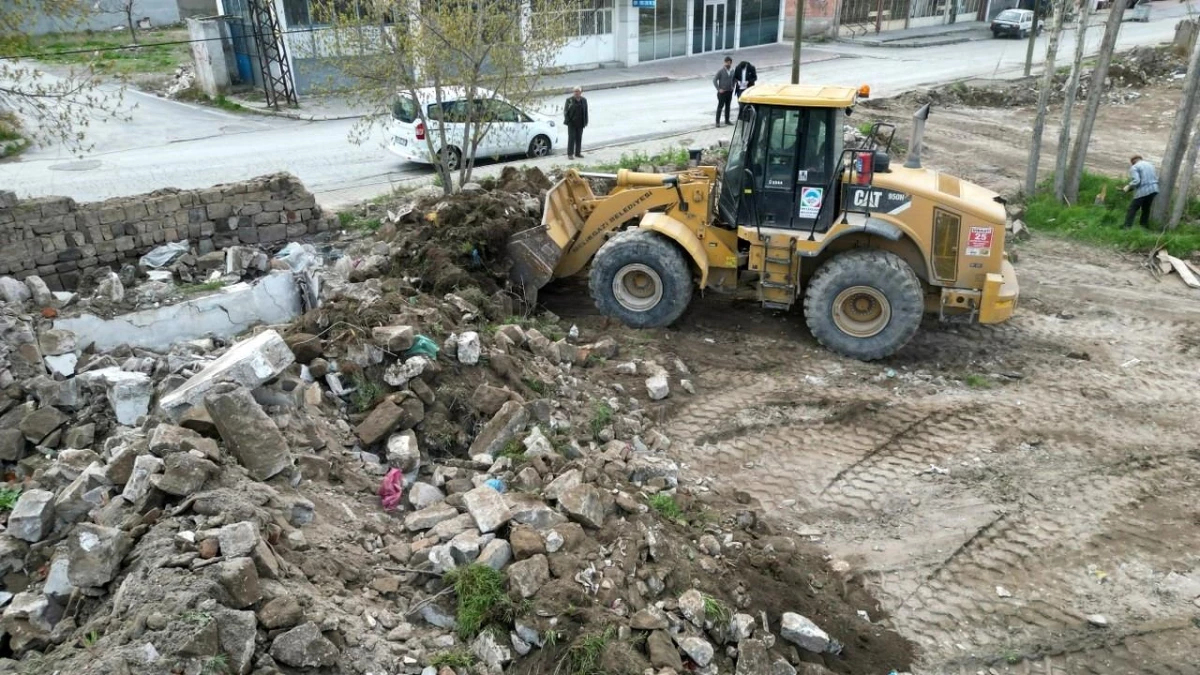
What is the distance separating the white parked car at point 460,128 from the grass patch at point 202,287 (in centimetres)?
394

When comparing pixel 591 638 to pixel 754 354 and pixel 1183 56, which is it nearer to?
pixel 754 354

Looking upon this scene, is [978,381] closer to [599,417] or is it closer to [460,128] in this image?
[599,417]

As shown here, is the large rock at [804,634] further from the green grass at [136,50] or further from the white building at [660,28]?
the green grass at [136,50]

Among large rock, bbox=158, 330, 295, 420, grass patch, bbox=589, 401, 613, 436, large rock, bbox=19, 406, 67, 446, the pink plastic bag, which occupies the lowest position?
grass patch, bbox=589, 401, 613, 436

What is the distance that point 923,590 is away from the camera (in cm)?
562

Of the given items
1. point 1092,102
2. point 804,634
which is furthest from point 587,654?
point 1092,102

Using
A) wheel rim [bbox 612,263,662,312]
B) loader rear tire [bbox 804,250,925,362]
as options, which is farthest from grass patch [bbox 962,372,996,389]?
wheel rim [bbox 612,263,662,312]

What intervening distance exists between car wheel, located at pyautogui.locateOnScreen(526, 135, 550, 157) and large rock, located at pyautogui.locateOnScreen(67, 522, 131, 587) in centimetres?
1297

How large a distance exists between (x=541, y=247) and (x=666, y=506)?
3.85 metres

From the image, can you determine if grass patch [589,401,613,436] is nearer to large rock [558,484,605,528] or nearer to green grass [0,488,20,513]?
large rock [558,484,605,528]

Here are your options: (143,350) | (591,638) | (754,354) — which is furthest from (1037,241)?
(143,350)

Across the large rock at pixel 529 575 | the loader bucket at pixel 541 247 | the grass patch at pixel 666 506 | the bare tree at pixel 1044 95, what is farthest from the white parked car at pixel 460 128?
the large rock at pixel 529 575

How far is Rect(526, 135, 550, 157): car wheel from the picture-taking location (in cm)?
1655

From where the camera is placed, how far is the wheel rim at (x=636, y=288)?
8789 mm
